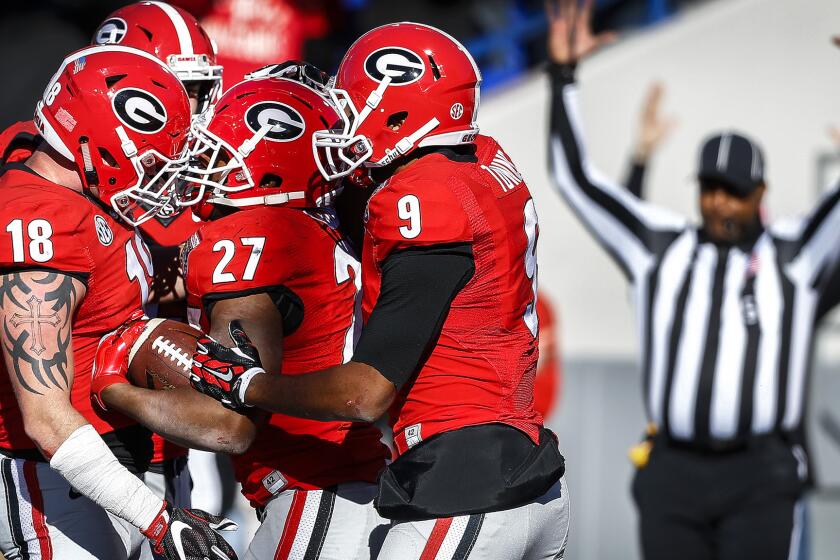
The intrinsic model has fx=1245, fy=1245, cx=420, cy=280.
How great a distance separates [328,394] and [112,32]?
1755 mm

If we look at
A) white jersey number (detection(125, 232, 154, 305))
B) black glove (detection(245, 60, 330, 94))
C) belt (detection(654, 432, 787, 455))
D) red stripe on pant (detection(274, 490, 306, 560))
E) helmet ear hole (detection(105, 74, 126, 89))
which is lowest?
belt (detection(654, 432, 787, 455))

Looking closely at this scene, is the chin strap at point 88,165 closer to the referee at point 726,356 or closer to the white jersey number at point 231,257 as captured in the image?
the white jersey number at point 231,257

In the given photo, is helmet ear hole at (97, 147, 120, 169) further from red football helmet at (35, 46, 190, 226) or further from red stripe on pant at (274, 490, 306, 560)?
red stripe on pant at (274, 490, 306, 560)

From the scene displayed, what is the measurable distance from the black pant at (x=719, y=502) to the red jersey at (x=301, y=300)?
198 cm

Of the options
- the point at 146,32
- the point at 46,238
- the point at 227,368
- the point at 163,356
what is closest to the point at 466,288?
the point at 227,368

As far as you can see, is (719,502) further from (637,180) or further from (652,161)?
(652,161)

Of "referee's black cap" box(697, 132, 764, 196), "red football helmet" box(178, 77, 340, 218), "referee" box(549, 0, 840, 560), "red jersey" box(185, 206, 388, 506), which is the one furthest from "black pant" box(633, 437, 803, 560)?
"red football helmet" box(178, 77, 340, 218)

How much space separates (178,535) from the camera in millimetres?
2943

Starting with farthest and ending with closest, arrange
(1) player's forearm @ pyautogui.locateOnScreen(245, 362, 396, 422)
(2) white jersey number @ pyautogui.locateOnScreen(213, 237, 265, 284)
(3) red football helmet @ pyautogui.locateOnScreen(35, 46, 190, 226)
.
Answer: (3) red football helmet @ pyautogui.locateOnScreen(35, 46, 190, 226) → (2) white jersey number @ pyautogui.locateOnScreen(213, 237, 265, 284) → (1) player's forearm @ pyautogui.locateOnScreen(245, 362, 396, 422)

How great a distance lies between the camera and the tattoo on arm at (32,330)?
2930mm

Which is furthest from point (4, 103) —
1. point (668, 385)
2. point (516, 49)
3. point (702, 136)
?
point (668, 385)

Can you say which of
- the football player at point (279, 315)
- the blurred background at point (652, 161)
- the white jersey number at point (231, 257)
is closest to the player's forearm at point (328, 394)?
the football player at point (279, 315)

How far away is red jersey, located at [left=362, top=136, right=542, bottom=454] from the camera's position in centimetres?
275

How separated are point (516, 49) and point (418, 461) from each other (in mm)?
5979
